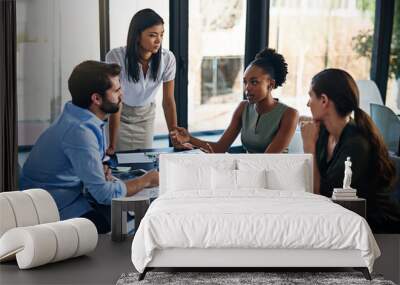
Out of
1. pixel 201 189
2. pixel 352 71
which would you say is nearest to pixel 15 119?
pixel 201 189

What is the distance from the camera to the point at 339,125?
8492 mm

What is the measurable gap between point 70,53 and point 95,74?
352mm

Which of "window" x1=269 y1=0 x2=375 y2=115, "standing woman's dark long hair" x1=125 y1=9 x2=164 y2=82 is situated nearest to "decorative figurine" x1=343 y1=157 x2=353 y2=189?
"window" x1=269 y1=0 x2=375 y2=115

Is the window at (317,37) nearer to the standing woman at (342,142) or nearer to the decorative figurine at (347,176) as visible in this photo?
the standing woman at (342,142)

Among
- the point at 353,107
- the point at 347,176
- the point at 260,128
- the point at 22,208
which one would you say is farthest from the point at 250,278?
the point at 353,107

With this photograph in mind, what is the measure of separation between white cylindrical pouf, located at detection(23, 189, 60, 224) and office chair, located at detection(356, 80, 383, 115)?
11.7 feet

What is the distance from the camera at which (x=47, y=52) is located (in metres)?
8.27

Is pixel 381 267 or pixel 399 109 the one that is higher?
pixel 399 109

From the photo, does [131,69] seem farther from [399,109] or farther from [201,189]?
[399,109]

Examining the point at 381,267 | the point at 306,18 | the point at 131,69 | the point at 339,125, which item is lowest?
the point at 381,267

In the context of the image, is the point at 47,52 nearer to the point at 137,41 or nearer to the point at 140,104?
the point at 137,41

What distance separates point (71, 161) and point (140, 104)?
98 centimetres

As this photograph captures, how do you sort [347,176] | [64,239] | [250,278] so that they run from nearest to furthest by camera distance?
[250,278] < [64,239] < [347,176]

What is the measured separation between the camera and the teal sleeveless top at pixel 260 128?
8.48 m
